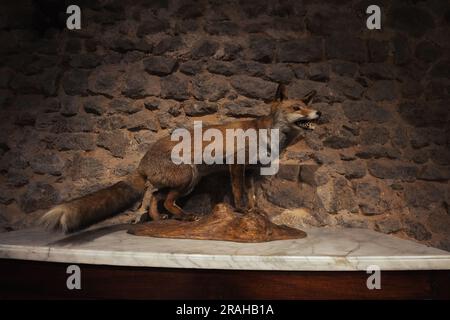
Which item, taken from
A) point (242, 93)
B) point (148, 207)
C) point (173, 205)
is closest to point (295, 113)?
point (242, 93)

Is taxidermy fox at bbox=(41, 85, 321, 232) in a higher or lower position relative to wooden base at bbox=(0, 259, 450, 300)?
higher

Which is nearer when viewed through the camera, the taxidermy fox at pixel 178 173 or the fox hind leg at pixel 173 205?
the taxidermy fox at pixel 178 173

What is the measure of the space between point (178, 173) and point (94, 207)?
0.39 metres

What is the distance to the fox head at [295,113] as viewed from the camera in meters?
1.79

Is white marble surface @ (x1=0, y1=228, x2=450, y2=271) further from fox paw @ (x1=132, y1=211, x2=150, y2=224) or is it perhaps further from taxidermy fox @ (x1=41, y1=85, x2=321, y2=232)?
fox paw @ (x1=132, y1=211, x2=150, y2=224)

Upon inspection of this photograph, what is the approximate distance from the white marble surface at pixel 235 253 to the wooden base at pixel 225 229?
5 cm

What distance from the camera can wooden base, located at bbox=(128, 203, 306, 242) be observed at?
1.65 metres

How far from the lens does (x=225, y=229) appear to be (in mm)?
1679

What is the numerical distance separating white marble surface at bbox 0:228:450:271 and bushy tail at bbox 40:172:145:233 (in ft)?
0.28

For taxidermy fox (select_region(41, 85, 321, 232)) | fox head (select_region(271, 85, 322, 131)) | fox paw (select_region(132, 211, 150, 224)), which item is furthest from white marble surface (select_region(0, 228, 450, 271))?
fox head (select_region(271, 85, 322, 131))

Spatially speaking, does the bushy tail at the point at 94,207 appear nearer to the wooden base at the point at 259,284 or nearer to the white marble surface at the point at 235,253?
the white marble surface at the point at 235,253

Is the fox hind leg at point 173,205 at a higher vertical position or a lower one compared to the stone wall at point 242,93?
lower

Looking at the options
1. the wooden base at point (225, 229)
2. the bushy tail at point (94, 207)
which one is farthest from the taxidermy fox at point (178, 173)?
the wooden base at point (225, 229)

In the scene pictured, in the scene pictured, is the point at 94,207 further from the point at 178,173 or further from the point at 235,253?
the point at 235,253
